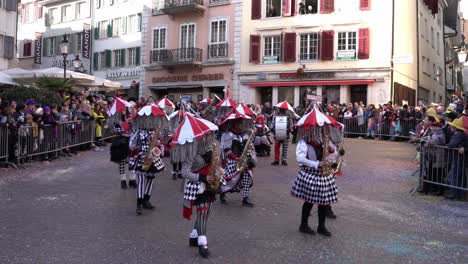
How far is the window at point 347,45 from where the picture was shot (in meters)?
29.2

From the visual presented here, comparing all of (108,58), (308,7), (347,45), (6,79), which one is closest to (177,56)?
(108,58)

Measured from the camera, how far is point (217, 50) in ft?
112

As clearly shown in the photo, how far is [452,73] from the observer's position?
5534 centimetres

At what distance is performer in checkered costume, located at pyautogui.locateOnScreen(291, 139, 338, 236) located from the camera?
6.96 m

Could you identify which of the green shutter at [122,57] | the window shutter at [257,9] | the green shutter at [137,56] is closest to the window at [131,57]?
the green shutter at [137,56]

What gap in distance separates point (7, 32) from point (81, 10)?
1449cm

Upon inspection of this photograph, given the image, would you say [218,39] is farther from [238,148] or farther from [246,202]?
[246,202]

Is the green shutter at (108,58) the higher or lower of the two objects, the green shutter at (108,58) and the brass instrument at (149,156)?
the higher

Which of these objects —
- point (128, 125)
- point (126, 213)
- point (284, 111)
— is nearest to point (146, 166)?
point (126, 213)

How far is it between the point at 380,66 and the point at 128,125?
21218 mm

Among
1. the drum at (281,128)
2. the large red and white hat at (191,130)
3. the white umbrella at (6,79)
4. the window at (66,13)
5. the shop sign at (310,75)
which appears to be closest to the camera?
the large red and white hat at (191,130)

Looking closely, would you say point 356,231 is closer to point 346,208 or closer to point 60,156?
point 346,208

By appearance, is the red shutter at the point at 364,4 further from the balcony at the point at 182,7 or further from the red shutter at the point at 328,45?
the balcony at the point at 182,7

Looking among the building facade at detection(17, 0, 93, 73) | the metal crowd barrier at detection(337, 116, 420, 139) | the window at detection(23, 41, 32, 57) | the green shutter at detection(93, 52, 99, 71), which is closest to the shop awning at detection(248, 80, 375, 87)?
the metal crowd barrier at detection(337, 116, 420, 139)
